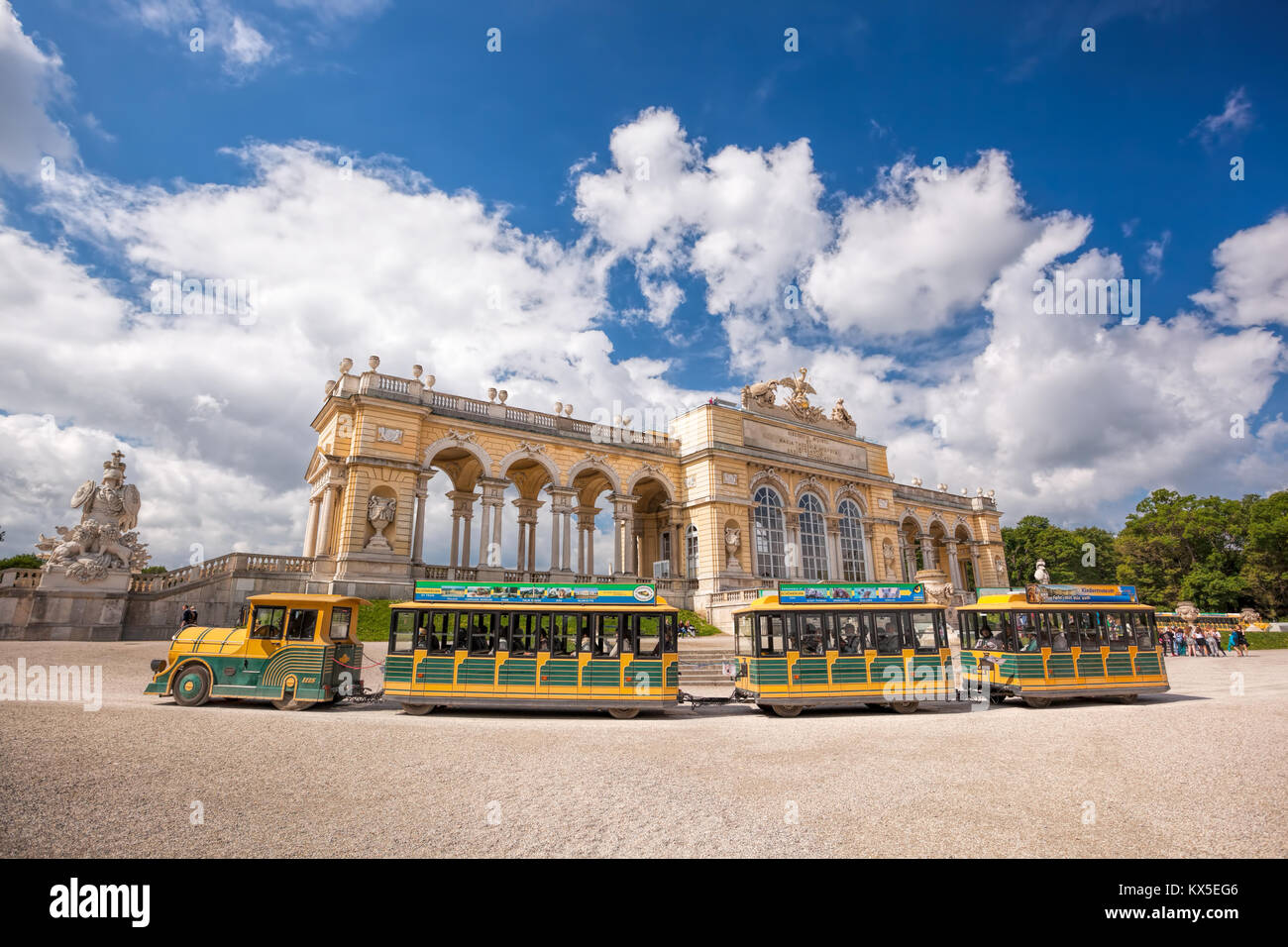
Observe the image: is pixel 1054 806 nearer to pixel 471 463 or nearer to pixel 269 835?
pixel 269 835

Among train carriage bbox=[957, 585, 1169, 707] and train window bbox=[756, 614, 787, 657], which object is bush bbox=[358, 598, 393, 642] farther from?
train carriage bbox=[957, 585, 1169, 707]

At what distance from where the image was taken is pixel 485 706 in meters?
14.6

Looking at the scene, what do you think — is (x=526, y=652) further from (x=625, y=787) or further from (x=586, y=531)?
(x=586, y=531)

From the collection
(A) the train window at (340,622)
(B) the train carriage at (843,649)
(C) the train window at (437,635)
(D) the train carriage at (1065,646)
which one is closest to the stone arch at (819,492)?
(D) the train carriage at (1065,646)

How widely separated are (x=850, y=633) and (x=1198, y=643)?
102ft

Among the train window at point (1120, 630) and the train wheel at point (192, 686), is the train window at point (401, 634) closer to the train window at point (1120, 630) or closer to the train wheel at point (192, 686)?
the train wheel at point (192, 686)

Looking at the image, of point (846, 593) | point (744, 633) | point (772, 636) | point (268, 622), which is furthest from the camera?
point (744, 633)

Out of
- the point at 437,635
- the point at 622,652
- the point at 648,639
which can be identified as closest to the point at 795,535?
the point at 648,639

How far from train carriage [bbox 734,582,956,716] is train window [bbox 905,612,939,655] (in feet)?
0.08

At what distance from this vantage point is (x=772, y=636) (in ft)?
50.6

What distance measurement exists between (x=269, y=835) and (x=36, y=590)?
22593 mm

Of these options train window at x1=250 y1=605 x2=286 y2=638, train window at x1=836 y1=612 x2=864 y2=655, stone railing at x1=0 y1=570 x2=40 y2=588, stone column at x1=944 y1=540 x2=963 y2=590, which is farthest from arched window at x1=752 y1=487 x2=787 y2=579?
stone railing at x1=0 y1=570 x2=40 y2=588
